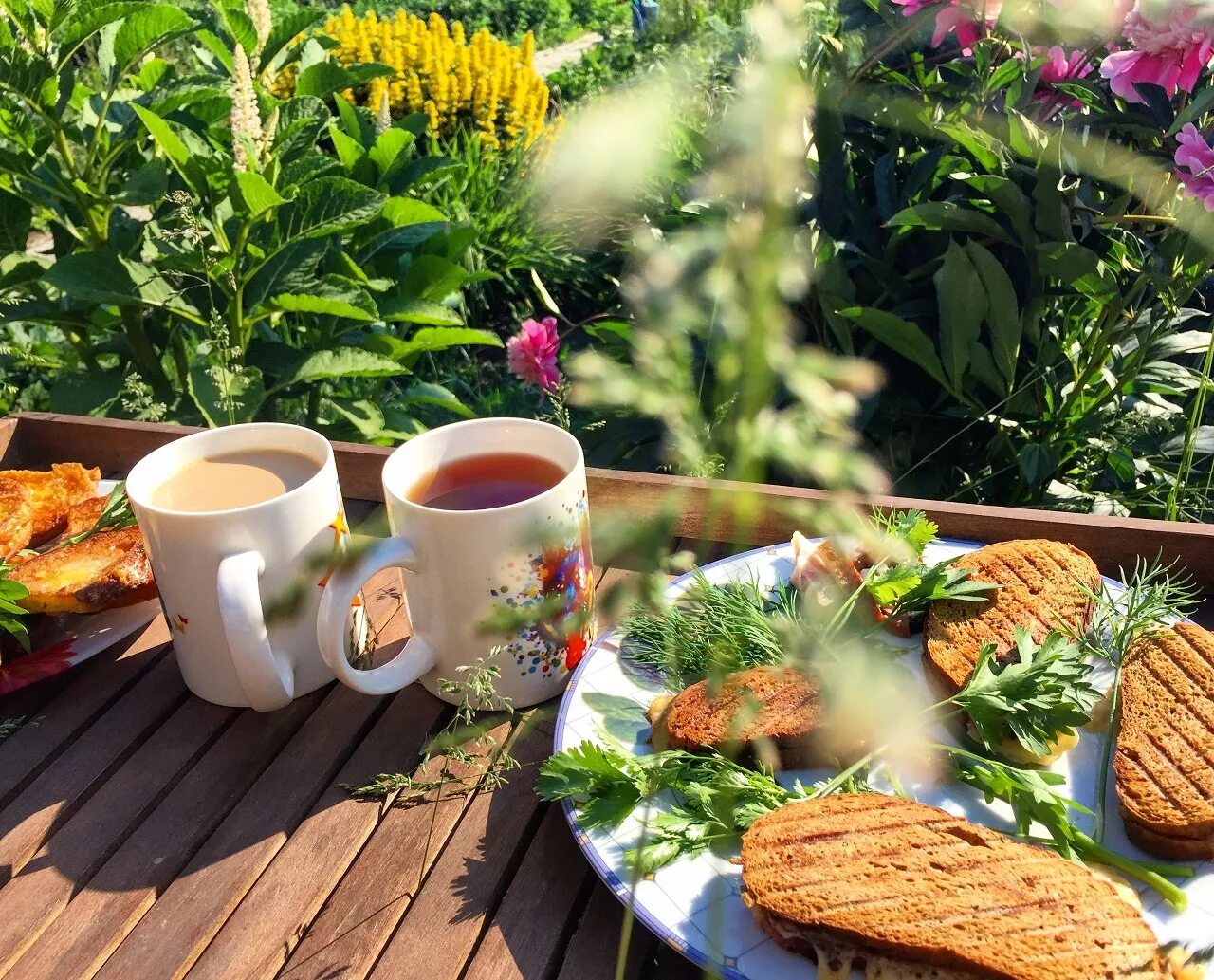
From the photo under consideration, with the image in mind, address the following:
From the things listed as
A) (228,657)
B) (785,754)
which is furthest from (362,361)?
(785,754)

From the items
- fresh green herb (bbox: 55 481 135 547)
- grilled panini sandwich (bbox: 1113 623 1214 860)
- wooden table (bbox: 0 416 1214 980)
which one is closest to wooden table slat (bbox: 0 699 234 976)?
wooden table (bbox: 0 416 1214 980)

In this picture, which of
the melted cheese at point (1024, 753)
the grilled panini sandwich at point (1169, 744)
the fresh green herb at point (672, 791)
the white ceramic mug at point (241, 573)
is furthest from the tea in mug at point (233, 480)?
the grilled panini sandwich at point (1169, 744)

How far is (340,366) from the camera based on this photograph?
2205mm

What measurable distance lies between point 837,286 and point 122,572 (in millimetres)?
1434

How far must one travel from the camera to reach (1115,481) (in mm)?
2107

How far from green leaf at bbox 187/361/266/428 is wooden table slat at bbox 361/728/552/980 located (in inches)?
47.9

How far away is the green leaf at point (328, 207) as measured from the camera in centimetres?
207

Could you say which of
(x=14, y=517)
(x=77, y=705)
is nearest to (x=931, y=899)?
(x=77, y=705)

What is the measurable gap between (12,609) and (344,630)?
0.40 meters

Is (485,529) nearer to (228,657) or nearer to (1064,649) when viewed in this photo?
(228,657)

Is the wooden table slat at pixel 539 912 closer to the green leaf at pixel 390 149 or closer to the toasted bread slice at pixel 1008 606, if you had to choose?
the toasted bread slice at pixel 1008 606

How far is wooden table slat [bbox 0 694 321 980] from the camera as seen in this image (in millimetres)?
935

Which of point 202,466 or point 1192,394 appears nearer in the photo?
point 202,466

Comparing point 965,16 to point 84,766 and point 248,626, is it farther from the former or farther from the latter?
point 84,766
